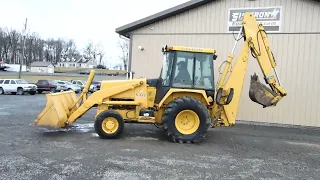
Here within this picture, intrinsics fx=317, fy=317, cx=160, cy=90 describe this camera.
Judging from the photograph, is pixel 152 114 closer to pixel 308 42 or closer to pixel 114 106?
pixel 114 106

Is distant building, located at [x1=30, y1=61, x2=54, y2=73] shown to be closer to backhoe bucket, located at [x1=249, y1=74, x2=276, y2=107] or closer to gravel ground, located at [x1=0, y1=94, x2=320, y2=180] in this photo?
gravel ground, located at [x1=0, y1=94, x2=320, y2=180]

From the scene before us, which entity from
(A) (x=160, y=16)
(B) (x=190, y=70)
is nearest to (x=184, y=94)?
(B) (x=190, y=70)

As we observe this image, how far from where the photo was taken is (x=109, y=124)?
889cm

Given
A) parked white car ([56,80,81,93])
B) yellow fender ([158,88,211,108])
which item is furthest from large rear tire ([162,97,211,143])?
parked white car ([56,80,81,93])

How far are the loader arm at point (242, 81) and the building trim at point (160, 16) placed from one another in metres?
4.91

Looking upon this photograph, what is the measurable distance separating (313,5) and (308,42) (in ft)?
4.74

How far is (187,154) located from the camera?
24.6 ft

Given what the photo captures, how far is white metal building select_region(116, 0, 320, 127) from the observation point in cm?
1241

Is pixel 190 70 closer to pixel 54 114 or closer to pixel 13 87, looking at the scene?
pixel 54 114

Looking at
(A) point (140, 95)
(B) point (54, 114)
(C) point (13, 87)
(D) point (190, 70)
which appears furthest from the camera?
(C) point (13, 87)

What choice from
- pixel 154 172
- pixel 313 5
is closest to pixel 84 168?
pixel 154 172

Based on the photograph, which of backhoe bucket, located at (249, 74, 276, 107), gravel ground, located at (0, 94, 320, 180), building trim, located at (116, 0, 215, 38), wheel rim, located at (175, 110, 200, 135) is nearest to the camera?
gravel ground, located at (0, 94, 320, 180)

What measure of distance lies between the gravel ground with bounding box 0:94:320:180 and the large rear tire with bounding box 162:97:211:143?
0.87 feet

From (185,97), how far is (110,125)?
7.35 feet
